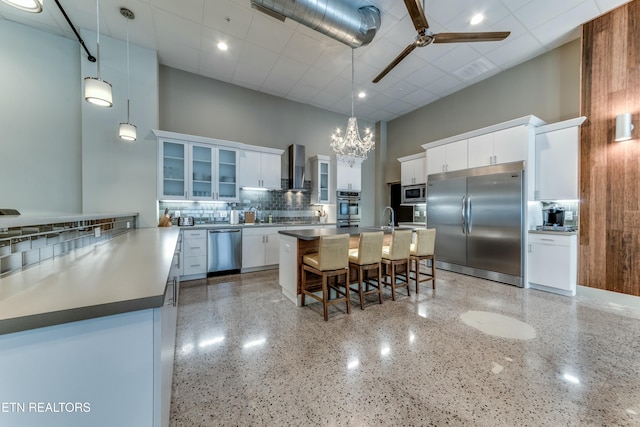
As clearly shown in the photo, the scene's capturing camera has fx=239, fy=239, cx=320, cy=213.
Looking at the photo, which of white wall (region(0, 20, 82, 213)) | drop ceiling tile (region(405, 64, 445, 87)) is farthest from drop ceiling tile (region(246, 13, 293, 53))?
white wall (region(0, 20, 82, 213))

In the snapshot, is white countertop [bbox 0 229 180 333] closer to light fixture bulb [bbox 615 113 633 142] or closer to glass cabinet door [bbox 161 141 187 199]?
glass cabinet door [bbox 161 141 187 199]

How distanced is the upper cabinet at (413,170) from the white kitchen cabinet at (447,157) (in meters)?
0.33

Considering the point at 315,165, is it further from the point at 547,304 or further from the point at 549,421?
the point at 549,421

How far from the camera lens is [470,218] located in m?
4.30

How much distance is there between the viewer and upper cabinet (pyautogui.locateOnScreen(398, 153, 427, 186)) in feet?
17.8

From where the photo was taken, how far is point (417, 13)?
88.5 inches

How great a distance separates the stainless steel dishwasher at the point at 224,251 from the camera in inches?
161

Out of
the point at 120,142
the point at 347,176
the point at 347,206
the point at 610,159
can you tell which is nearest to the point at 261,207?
the point at 347,206

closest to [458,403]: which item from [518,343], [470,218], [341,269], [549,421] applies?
[549,421]

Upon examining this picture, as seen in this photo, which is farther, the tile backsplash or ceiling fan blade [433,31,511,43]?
the tile backsplash

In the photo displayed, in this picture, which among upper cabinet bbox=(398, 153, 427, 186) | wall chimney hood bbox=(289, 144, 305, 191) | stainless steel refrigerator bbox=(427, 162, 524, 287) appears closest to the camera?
stainless steel refrigerator bbox=(427, 162, 524, 287)

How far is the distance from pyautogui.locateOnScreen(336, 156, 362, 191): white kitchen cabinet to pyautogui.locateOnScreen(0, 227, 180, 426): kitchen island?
4923 millimetres

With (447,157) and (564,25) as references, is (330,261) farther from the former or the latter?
(564,25)

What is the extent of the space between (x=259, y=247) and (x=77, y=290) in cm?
366
